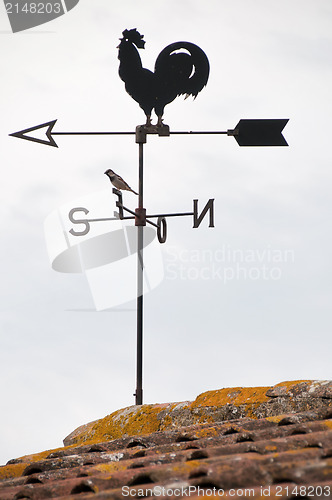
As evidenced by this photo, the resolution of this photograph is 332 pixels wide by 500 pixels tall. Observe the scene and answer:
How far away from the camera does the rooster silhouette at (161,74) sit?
17.9ft

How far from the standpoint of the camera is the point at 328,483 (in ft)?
6.37

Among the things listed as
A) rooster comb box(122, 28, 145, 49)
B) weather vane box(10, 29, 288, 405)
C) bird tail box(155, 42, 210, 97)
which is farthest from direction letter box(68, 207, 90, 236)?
rooster comb box(122, 28, 145, 49)

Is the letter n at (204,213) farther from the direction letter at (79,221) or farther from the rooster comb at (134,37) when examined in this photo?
the rooster comb at (134,37)

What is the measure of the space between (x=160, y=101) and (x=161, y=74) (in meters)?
0.22

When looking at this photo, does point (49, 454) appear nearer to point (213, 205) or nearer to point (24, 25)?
point (213, 205)

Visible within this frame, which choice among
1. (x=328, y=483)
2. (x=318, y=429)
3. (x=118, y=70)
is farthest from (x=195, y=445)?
(x=118, y=70)

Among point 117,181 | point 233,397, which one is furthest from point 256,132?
point 233,397

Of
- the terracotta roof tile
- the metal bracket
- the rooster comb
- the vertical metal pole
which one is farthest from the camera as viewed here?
the rooster comb

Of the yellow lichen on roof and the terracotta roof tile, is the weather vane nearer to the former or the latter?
the yellow lichen on roof

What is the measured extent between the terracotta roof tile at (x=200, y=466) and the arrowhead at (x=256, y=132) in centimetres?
242

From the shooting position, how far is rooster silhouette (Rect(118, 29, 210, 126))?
5.44m

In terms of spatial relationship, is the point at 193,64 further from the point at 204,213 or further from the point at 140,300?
the point at 140,300

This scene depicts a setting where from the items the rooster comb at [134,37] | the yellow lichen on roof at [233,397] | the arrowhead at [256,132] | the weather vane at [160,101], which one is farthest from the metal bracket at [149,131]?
the yellow lichen on roof at [233,397]

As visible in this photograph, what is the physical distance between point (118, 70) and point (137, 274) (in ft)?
5.14
